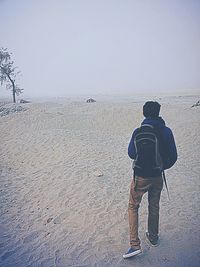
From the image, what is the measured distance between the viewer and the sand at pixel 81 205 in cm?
471

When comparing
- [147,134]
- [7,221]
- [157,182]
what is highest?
[147,134]

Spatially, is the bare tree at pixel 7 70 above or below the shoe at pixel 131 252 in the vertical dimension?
above

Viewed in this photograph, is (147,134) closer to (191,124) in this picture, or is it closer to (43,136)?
(43,136)

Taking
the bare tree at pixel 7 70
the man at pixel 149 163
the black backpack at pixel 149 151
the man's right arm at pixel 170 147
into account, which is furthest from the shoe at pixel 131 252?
the bare tree at pixel 7 70

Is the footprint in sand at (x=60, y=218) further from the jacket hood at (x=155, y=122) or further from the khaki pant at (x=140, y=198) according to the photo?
the jacket hood at (x=155, y=122)

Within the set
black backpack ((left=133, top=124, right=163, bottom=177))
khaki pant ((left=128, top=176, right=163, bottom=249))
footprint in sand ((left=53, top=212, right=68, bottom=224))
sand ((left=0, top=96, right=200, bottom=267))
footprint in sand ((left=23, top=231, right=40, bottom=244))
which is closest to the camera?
black backpack ((left=133, top=124, right=163, bottom=177))

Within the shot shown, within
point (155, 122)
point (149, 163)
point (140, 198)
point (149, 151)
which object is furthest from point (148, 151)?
point (140, 198)

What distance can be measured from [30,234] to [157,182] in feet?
10.0

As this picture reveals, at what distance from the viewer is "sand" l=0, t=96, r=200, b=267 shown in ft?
15.5

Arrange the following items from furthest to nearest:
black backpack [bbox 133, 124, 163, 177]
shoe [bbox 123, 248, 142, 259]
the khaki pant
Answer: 1. shoe [bbox 123, 248, 142, 259]
2. the khaki pant
3. black backpack [bbox 133, 124, 163, 177]

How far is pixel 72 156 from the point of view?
10.4m

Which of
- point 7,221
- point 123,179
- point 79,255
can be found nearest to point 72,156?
point 123,179

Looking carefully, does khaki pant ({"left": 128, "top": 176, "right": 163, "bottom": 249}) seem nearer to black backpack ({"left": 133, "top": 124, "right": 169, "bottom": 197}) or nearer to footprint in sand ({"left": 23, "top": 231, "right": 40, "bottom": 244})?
black backpack ({"left": 133, "top": 124, "right": 169, "bottom": 197})

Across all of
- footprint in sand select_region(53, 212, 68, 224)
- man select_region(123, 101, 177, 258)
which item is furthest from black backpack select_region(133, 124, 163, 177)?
footprint in sand select_region(53, 212, 68, 224)
